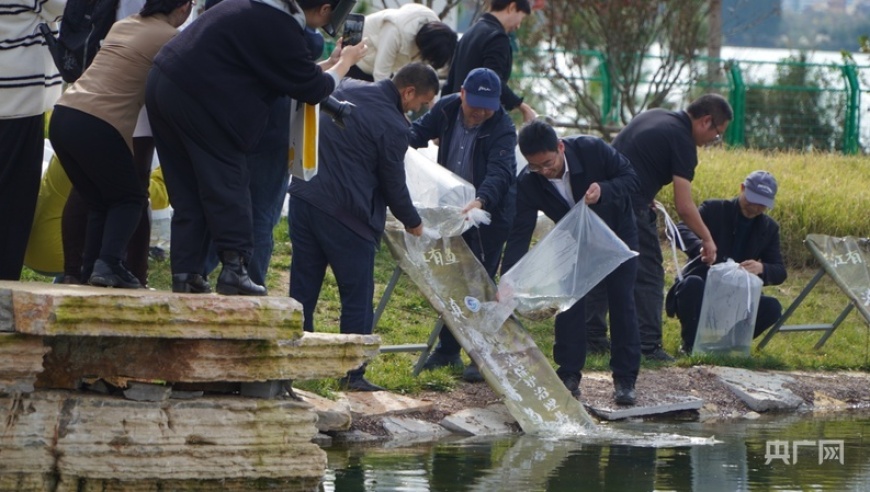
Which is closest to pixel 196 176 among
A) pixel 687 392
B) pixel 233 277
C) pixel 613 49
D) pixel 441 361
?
pixel 233 277

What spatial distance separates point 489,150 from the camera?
841 cm

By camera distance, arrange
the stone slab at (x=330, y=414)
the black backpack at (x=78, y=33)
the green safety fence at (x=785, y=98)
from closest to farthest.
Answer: the black backpack at (x=78, y=33)
the stone slab at (x=330, y=414)
the green safety fence at (x=785, y=98)

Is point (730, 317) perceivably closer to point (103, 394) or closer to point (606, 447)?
point (606, 447)

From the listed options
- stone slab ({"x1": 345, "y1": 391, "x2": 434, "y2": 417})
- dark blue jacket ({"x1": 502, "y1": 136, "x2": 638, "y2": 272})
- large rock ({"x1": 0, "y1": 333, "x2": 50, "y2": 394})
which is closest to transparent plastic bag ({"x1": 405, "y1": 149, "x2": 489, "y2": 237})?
dark blue jacket ({"x1": 502, "y1": 136, "x2": 638, "y2": 272})

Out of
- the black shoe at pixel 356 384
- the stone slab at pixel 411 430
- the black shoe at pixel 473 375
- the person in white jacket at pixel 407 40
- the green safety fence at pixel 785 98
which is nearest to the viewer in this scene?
the stone slab at pixel 411 430

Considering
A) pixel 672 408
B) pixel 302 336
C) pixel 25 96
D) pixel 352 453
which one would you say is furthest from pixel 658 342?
pixel 25 96

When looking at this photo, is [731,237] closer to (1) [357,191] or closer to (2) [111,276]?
(1) [357,191]

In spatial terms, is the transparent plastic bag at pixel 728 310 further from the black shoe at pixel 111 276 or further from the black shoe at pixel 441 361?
the black shoe at pixel 111 276

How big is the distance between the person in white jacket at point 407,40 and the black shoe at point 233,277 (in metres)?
3.32

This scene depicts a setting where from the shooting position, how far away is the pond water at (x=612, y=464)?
643cm

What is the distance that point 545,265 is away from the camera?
805 centimetres

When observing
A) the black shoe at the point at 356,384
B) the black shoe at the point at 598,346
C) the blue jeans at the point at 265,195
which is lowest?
the black shoe at the point at 598,346

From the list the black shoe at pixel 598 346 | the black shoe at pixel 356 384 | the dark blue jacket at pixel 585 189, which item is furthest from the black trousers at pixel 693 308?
the black shoe at pixel 356 384

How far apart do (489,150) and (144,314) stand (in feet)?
10.6
